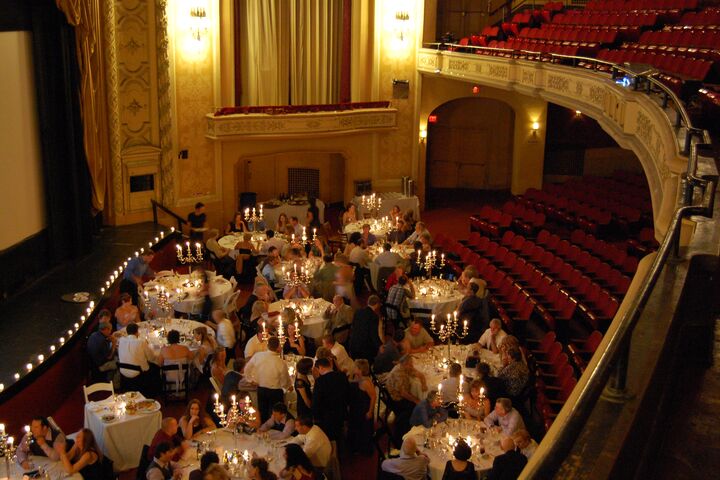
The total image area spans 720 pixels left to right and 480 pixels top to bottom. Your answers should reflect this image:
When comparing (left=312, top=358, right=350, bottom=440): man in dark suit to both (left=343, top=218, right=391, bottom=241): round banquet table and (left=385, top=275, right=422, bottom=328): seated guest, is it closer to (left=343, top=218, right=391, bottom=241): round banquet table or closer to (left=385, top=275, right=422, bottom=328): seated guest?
(left=385, top=275, right=422, bottom=328): seated guest

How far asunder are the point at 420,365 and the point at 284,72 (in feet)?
37.8

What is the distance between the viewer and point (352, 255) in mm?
14094

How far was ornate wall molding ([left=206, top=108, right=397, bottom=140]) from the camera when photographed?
59.4 ft

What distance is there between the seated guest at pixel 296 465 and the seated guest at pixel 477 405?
1.82 metres

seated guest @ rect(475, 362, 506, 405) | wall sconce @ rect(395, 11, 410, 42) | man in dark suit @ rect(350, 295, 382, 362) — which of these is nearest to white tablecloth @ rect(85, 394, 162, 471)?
man in dark suit @ rect(350, 295, 382, 362)

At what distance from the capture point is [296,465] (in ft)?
24.0

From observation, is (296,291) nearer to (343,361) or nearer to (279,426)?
(343,361)

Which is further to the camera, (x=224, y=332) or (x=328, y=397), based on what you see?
(x=224, y=332)

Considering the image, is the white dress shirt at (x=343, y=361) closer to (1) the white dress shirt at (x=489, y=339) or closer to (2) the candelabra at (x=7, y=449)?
(1) the white dress shirt at (x=489, y=339)

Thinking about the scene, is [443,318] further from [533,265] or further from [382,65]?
[382,65]

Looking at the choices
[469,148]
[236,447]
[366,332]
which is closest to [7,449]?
[236,447]

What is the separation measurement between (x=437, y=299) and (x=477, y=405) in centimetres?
381

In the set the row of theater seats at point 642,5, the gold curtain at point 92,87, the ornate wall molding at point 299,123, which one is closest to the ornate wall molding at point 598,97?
the ornate wall molding at point 299,123

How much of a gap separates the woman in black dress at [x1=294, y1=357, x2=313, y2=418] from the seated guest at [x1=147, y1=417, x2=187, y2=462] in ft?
4.70
